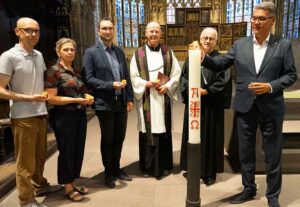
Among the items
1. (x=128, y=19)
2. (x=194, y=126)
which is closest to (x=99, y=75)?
(x=194, y=126)

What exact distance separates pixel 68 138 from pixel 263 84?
1693 millimetres

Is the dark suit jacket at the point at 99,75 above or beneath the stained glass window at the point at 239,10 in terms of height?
beneath

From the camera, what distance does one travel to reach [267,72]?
86.1 inches

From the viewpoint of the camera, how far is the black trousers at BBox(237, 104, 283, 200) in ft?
7.34

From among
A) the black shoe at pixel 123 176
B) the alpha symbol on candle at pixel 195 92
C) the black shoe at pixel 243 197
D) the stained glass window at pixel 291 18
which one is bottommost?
the black shoe at pixel 123 176

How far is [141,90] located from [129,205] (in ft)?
3.81

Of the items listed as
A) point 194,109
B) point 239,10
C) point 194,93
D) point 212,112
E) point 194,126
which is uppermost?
point 239,10

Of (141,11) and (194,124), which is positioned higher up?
(141,11)

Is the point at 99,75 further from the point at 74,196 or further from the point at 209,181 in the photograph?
the point at 209,181

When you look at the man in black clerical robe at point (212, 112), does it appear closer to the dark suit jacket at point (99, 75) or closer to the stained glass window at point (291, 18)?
the dark suit jacket at point (99, 75)

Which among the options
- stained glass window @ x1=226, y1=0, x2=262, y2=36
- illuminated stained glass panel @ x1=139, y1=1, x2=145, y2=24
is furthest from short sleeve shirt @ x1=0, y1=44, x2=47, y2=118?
stained glass window @ x1=226, y1=0, x2=262, y2=36

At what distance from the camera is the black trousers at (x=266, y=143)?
2236mm

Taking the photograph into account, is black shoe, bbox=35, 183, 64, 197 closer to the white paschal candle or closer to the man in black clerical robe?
the man in black clerical robe

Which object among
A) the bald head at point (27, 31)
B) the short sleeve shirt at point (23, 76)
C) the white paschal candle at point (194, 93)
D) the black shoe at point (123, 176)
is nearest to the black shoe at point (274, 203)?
the white paschal candle at point (194, 93)
